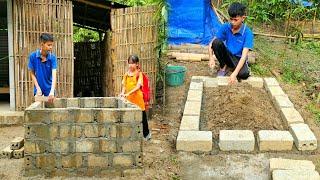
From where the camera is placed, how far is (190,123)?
23.8 feet

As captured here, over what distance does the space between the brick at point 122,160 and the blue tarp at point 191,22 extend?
731 centimetres

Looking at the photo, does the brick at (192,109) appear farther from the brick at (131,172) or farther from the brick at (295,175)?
the brick at (295,175)

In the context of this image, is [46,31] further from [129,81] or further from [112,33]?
[129,81]

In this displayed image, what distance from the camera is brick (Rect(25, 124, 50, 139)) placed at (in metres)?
5.68

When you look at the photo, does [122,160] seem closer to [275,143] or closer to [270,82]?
[275,143]

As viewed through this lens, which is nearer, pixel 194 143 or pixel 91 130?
pixel 91 130

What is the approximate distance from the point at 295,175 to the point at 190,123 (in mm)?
2267

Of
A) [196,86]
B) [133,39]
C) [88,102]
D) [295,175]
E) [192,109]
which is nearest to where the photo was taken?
[295,175]

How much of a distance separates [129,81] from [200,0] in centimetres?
591

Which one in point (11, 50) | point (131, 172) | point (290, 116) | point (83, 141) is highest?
point (11, 50)

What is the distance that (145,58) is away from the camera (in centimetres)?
872

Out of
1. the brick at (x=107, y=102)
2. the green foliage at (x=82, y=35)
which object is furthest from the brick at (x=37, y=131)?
the green foliage at (x=82, y=35)

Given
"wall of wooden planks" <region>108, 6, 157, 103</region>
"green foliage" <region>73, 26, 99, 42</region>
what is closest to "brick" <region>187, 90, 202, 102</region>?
"wall of wooden planks" <region>108, 6, 157, 103</region>

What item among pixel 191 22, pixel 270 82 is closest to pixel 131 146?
pixel 270 82
